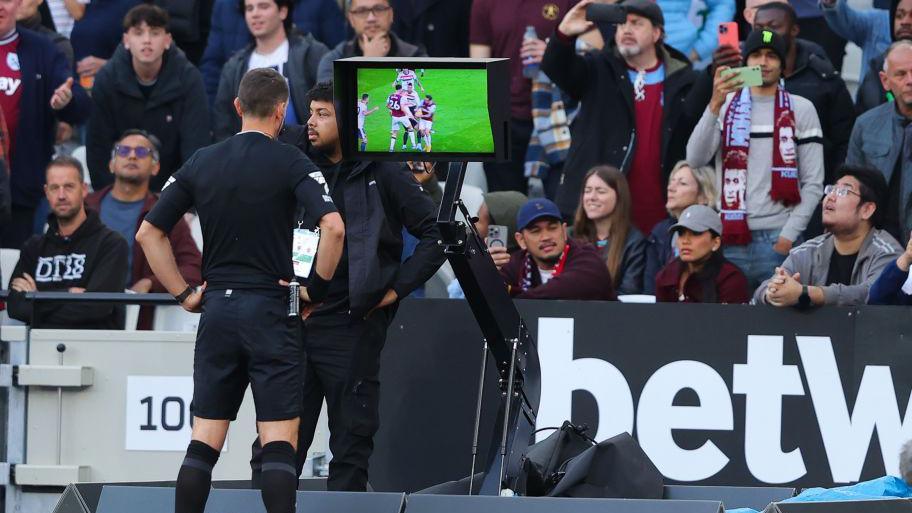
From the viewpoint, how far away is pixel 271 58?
11.8 metres

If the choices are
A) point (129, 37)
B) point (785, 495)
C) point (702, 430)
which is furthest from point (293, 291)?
point (129, 37)

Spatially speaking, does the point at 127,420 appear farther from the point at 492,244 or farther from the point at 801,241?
the point at 801,241

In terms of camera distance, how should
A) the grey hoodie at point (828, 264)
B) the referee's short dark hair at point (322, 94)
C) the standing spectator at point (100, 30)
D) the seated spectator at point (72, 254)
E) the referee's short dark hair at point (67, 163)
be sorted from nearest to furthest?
the referee's short dark hair at point (322, 94), the grey hoodie at point (828, 264), the seated spectator at point (72, 254), the referee's short dark hair at point (67, 163), the standing spectator at point (100, 30)

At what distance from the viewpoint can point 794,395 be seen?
27.9 feet

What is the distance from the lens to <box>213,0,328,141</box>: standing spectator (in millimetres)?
11617

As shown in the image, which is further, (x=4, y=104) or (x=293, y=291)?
(x=4, y=104)

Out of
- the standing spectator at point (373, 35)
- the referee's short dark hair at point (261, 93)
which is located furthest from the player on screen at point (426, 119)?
the standing spectator at point (373, 35)

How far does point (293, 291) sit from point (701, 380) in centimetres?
281

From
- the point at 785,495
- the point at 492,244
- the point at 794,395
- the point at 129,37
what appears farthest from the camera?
the point at 129,37

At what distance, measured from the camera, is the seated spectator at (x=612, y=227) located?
32.3ft

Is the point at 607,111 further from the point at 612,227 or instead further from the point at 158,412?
the point at 158,412

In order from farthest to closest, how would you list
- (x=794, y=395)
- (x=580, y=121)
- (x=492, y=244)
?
(x=580, y=121)
(x=492, y=244)
(x=794, y=395)

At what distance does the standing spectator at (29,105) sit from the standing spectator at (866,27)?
5.36 m

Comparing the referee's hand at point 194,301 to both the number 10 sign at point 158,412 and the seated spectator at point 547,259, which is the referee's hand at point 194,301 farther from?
the seated spectator at point 547,259
